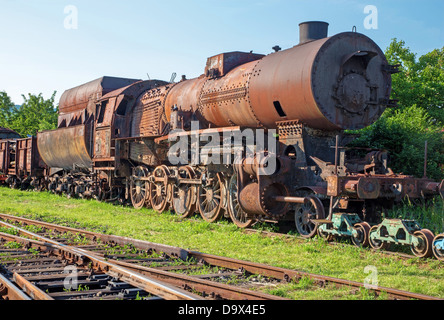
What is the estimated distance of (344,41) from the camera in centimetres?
928

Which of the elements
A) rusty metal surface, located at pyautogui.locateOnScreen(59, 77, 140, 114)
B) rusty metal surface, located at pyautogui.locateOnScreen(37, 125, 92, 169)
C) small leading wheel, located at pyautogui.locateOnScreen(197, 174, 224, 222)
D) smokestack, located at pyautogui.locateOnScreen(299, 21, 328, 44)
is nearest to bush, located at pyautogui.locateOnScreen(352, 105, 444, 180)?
smokestack, located at pyautogui.locateOnScreen(299, 21, 328, 44)

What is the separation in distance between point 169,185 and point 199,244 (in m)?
4.82

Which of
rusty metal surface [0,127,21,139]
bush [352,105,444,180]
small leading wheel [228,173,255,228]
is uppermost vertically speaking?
rusty metal surface [0,127,21,139]

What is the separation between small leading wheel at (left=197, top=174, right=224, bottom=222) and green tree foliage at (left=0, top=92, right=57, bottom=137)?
31.6m

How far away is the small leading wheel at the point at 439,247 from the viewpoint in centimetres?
689

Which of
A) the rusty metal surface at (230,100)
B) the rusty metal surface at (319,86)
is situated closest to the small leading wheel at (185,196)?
the rusty metal surface at (230,100)

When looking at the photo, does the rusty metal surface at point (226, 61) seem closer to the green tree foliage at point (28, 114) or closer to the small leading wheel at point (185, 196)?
the small leading wheel at point (185, 196)

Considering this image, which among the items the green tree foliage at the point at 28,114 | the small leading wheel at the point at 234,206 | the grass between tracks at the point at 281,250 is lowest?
the grass between tracks at the point at 281,250

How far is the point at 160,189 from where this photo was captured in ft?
45.7

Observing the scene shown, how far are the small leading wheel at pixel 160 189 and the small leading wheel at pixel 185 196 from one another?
331 mm

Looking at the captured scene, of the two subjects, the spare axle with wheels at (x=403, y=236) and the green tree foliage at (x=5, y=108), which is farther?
the green tree foliage at (x=5, y=108)

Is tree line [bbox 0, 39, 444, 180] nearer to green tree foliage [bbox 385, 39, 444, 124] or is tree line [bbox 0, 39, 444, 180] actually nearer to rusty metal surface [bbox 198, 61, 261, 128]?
green tree foliage [bbox 385, 39, 444, 124]

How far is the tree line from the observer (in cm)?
1232
